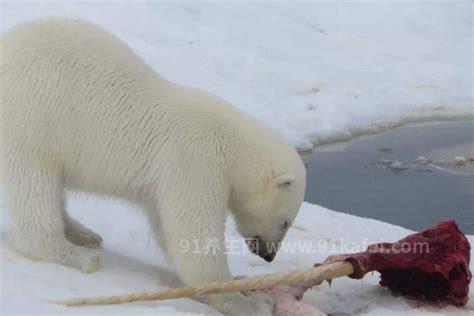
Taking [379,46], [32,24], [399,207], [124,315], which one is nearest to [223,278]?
[124,315]

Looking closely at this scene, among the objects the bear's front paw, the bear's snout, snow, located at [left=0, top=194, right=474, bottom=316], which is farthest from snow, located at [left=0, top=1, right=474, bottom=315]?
the bear's front paw

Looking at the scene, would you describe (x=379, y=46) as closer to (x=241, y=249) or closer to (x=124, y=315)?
(x=241, y=249)

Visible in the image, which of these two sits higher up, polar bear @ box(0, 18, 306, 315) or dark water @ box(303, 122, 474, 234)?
polar bear @ box(0, 18, 306, 315)

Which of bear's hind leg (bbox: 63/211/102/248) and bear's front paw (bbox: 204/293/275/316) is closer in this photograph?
bear's front paw (bbox: 204/293/275/316)

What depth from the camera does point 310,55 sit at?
11.3 meters

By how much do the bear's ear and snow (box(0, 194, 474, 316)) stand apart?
0.71 metres

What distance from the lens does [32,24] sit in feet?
15.7

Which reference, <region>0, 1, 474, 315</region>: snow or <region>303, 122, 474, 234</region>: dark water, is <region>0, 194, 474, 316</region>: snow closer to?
<region>0, 1, 474, 315</region>: snow

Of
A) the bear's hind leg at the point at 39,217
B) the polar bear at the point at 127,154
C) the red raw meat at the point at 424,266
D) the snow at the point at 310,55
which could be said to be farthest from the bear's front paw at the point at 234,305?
the snow at the point at 310,55

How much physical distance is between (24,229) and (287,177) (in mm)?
1360

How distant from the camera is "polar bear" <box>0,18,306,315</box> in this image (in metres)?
4.53

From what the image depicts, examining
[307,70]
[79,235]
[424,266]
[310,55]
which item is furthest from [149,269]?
[310,55]

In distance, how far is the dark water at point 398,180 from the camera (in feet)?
23.7

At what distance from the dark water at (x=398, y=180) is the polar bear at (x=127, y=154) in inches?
104
